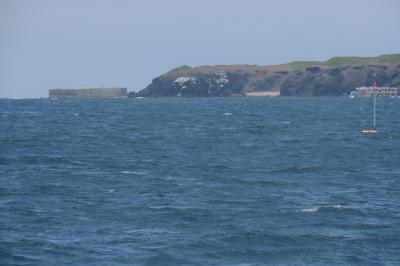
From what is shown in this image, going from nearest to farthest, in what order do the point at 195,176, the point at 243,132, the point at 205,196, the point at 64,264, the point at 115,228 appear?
the point at 64,264, the point at 115,228, the point at 205,196, the point at 195,176, the point at 243,132

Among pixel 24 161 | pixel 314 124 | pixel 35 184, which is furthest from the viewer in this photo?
pixel 314 124

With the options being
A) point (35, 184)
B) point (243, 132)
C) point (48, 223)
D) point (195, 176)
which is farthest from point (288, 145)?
point (48, 223)

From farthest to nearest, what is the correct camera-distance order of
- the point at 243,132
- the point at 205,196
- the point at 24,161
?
the point at 243,132
the point at 24,161
the point at 205,196

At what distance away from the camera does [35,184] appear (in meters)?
47.3

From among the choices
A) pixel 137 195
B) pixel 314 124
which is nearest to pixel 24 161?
pixel 137 195

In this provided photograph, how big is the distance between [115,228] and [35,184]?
13067mm

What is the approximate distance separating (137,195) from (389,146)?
3625 centimetres

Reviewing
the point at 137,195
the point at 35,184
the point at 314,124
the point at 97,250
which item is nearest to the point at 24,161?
the point at 35,184

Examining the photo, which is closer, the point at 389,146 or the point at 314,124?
the point at 389,146

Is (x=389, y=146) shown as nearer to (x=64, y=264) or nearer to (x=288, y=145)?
(x=288, y=145)

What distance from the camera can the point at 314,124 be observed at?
114 metres

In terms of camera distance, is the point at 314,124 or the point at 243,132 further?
the point at 314,124

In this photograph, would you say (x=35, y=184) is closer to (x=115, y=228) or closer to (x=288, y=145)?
(x=115, y=228)

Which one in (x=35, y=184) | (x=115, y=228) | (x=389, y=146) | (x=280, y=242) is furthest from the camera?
(x=389, y=146)
